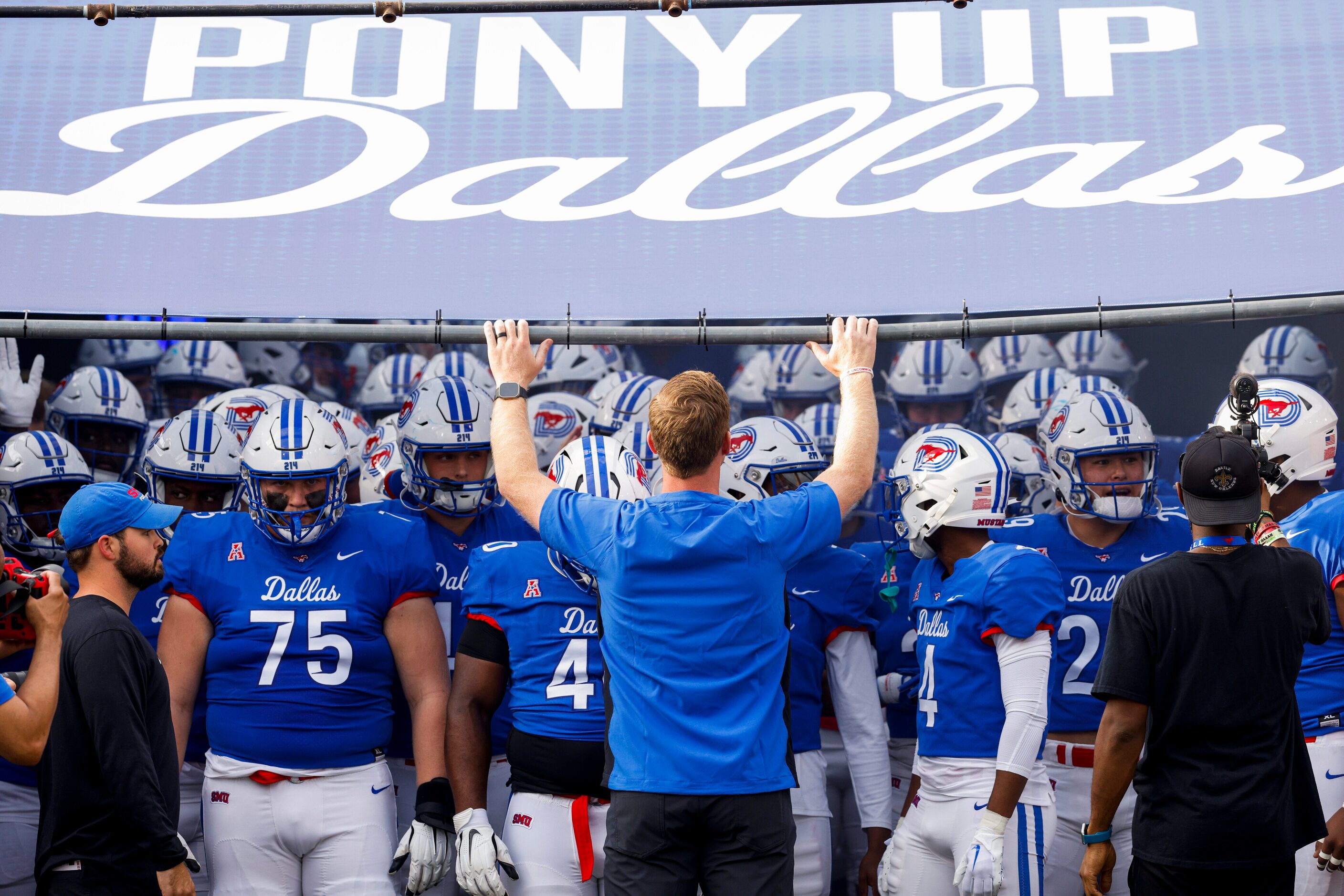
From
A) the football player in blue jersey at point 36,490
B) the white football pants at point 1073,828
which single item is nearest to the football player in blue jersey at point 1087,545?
the white football pants at point 1073,828

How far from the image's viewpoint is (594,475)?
4.36 metres

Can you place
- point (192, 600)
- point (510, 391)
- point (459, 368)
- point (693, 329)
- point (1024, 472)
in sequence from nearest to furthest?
point (510, 391)
point (693, 329)
point (192, 600)
point (1024, 472)
point (459, 368)

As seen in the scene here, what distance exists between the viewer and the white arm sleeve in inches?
164

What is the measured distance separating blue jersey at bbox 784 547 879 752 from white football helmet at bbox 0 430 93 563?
307 centimetres

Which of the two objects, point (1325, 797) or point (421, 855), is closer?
point (421, 855)

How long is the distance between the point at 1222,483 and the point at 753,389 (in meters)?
5.76

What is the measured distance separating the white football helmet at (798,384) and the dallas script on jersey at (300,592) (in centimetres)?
463

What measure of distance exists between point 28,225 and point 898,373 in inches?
224

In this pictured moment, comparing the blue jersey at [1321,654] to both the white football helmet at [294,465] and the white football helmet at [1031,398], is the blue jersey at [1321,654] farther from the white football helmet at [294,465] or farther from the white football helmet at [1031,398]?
the white football helmet at [294,465]

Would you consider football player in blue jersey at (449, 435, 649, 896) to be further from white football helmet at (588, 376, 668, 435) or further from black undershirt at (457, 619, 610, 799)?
white football helmet at (588, 376, 668, 435)

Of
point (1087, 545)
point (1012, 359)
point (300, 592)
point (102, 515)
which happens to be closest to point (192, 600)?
point (300, 592)

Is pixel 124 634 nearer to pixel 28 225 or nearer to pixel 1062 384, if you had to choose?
pixel 28 225

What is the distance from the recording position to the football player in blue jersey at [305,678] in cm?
441

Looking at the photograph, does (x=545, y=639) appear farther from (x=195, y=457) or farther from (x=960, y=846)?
(x=195, y=457)
